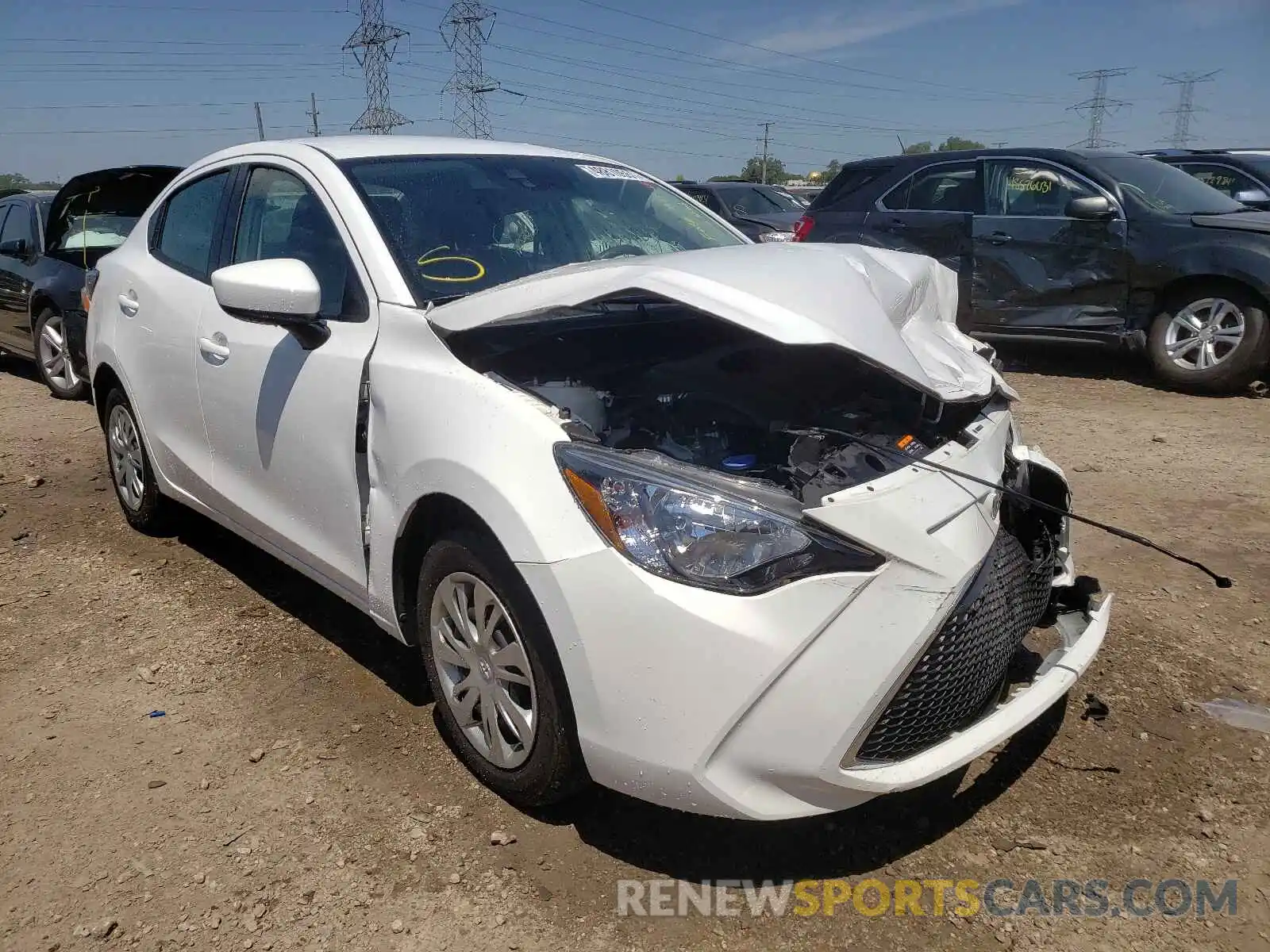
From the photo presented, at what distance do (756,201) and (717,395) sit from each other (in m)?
11.8

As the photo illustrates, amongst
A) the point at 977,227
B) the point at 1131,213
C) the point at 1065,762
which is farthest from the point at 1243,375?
the point at 1065,762

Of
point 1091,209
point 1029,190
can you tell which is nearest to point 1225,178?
point 1029,190

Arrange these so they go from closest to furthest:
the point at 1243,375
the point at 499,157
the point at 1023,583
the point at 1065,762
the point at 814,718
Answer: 1. the point at 814,718
2. the point at 1023,583
3. the point at 1065,762
4. the point at 499,157
5. the point at 1243,375

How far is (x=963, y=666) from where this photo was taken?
222cm

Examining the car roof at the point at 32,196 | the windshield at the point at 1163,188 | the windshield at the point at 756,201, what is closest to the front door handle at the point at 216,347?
the car roof at the point at 32,196

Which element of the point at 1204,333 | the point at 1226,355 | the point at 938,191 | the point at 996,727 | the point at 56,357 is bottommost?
the point at 56,357

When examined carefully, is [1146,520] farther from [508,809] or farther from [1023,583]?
[508,809]

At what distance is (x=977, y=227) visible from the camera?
800 centimetres

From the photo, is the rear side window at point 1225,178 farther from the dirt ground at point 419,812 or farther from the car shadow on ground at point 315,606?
the car shadow on ground at point 315,606

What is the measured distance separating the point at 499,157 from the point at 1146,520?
10.9 feet

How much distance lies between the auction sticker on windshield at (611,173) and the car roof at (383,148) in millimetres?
77

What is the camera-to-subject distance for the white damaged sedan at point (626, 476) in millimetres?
2066

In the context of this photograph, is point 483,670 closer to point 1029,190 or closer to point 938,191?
point 1029,190

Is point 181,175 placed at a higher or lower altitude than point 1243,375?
higher
